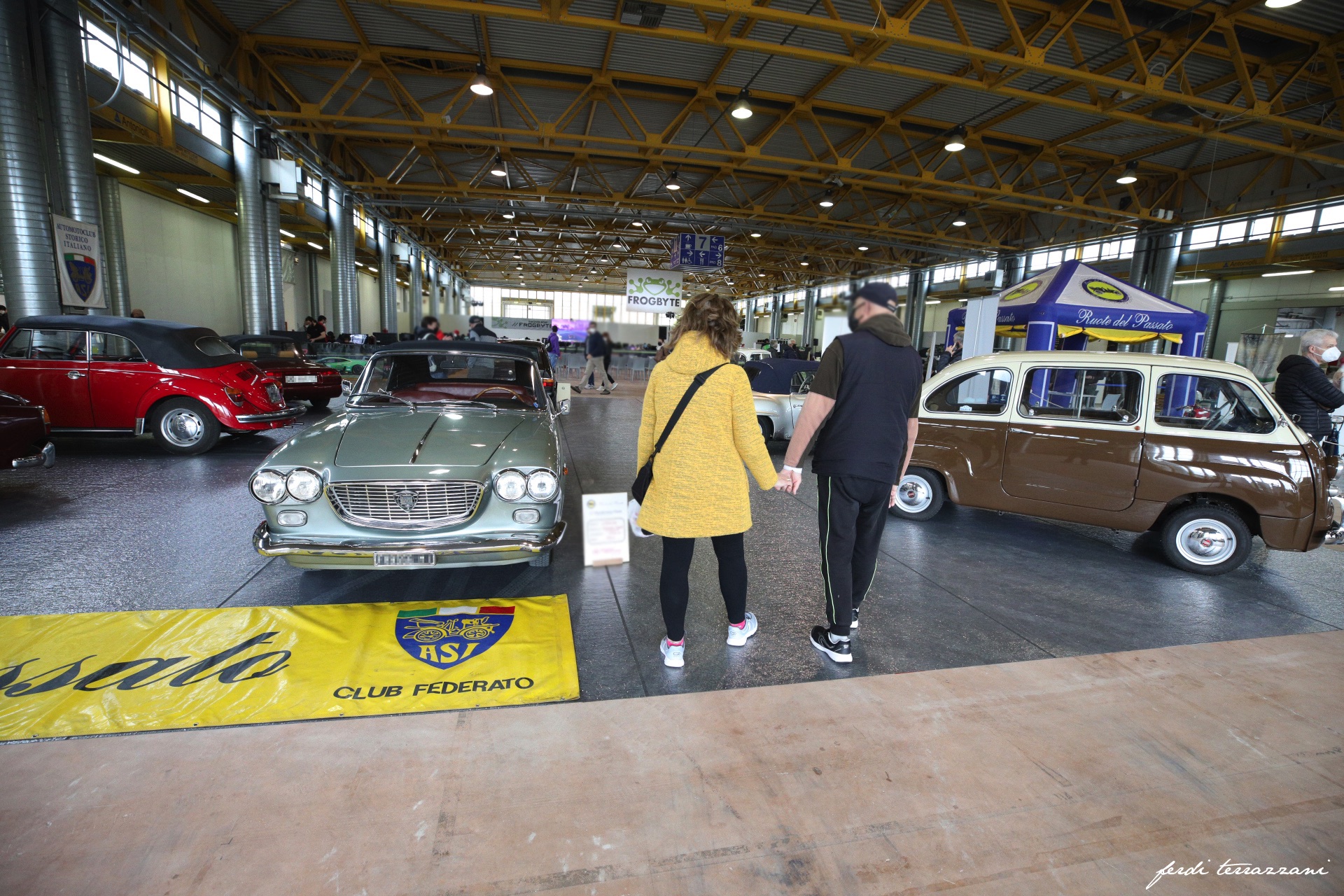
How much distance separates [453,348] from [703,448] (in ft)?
9.81

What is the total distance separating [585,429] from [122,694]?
8147mm

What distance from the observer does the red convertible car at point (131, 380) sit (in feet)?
21.5

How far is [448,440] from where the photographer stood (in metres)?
3.66

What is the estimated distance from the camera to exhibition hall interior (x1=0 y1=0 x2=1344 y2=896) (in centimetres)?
193

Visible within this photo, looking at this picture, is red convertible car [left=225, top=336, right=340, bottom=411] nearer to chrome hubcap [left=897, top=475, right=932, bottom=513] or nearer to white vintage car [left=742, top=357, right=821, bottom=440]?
white vintage car [left=742, top=357, right=821, bottom=440]

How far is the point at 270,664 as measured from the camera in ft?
9.16

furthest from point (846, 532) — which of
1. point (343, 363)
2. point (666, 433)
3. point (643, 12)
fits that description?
point (343, 363)

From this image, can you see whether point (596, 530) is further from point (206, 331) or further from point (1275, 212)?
point (1275, 212)

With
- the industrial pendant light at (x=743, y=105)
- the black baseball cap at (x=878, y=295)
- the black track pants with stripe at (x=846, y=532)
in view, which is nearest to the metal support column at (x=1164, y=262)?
the industrial pendant light at (x=743, y=105)

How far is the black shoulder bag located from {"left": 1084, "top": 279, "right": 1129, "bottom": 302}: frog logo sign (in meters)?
9.25

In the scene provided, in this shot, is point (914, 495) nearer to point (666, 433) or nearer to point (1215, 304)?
point (666, 433)

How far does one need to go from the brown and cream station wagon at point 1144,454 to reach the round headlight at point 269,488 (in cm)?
491

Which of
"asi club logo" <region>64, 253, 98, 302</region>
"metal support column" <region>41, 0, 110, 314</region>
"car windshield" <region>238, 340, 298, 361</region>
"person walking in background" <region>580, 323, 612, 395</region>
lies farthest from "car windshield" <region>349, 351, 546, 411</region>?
"person walking in background" <region>580, 323, 612, 395</region>

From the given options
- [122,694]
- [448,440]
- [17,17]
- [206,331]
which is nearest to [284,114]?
[17,17]
